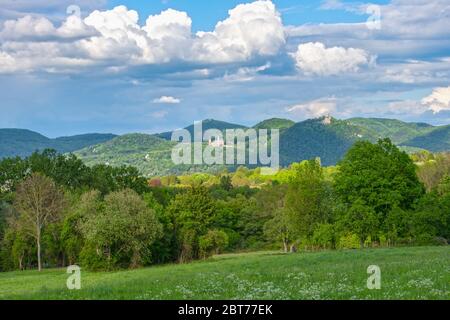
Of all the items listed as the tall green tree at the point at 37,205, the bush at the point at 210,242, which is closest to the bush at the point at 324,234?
the bush at the point at 210,242

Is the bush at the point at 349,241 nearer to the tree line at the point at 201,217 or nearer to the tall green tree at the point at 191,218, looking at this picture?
the tree line at the point at 201,217

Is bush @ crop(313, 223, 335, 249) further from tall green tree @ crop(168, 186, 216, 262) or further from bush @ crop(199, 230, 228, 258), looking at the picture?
tall green tree @ crop(168, 186, 216, 262)

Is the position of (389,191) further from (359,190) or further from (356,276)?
(356,276)

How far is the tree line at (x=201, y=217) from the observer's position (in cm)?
7662

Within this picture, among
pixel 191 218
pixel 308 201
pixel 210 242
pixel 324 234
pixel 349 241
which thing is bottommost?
pixel 210 242

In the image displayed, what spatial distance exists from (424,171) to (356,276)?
146 m

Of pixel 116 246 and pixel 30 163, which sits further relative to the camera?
pixel 30 163

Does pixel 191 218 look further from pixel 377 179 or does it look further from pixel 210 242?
pixel 377 179

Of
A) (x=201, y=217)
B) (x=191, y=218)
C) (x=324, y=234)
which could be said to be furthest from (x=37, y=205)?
(x=324, y=234)

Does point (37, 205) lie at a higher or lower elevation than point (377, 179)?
lower

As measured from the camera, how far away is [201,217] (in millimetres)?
98875

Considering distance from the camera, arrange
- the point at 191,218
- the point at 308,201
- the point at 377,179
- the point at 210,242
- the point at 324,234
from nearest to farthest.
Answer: the point at 377,179 < the point at 324,234 < the point at 308,201 < the point at 210,242 < the point at 191,218
